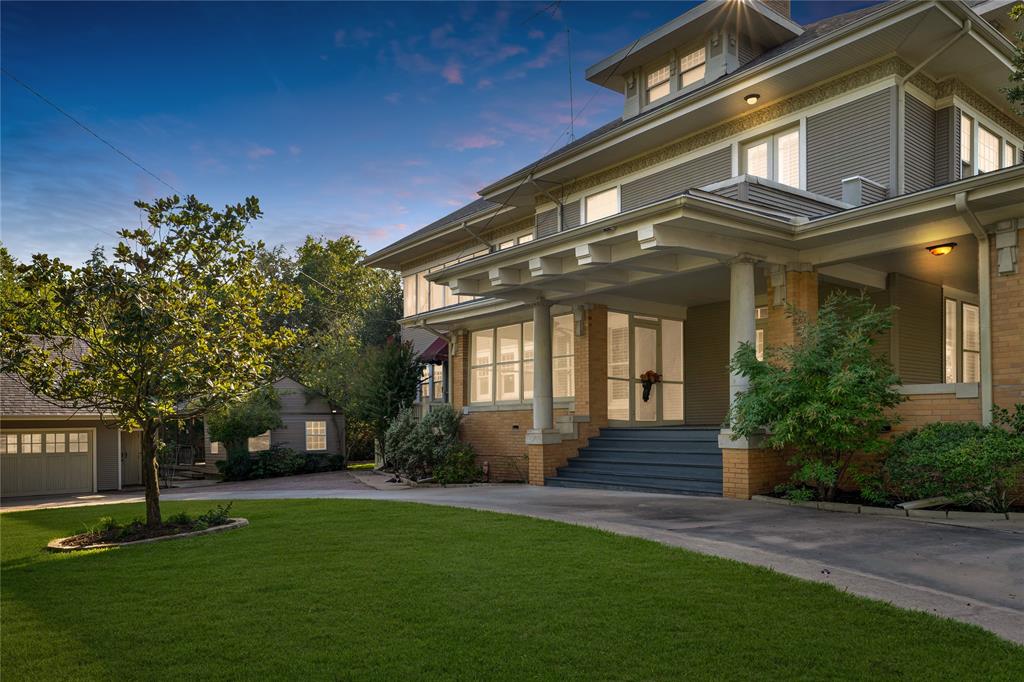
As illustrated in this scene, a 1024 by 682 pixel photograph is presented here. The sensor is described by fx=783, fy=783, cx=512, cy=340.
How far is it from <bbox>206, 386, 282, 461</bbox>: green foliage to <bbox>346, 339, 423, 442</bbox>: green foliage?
4.43 metres

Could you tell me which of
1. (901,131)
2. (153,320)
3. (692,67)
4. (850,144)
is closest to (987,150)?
(901,131)

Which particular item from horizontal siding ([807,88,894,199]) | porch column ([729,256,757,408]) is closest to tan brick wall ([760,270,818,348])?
porch column ([729,256,757,408])

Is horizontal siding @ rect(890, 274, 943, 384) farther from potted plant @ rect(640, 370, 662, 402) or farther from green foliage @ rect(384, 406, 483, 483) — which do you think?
green foliage @ rect(384, 406, 483, 483)

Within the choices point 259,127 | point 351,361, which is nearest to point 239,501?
point 259,127

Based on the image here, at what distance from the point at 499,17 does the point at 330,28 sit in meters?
3.17

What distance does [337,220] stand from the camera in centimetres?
5009

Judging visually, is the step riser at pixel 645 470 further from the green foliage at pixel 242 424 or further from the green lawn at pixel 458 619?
the green foliage at pixel 242 424

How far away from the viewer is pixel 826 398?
10.2m

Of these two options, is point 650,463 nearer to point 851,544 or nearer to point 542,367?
point 542,367

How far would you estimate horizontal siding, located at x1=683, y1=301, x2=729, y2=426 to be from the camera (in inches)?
667

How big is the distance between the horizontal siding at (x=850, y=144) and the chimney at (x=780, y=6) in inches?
201

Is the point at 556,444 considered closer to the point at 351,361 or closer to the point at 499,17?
the point at 499,17

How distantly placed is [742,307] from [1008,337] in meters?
3.53

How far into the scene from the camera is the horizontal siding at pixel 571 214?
1841cm
